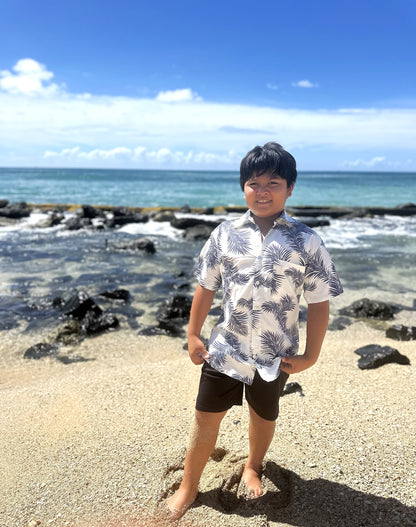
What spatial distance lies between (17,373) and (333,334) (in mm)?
4634

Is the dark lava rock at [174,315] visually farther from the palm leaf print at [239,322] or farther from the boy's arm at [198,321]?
the palm leaf print at [239,322]

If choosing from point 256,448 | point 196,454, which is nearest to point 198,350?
point 196,454

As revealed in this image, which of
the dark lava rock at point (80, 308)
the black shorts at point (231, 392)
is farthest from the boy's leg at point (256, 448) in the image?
the dark lava rock at point (80, 308)

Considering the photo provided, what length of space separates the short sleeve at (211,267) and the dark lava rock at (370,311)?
575 centimetres

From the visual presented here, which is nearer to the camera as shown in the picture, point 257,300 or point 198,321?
point 257,300

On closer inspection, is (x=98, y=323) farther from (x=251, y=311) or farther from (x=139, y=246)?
(x=139, y=246)

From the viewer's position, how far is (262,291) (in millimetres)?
2221

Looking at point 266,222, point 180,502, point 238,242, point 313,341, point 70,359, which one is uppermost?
point 266,222

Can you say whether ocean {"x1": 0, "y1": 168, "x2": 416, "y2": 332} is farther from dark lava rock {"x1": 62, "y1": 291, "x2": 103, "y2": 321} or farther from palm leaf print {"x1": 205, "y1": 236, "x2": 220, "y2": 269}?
palm leaf print {"x1": 205, "y1": 236, "x2": 220, "y2": 269}

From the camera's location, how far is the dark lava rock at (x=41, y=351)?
5836mm

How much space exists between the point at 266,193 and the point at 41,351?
4.88 metres

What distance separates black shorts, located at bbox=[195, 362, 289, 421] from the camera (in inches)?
91.2

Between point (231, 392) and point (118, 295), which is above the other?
point (231, 392)

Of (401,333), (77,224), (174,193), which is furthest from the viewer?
(174,193)
